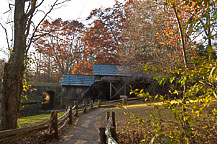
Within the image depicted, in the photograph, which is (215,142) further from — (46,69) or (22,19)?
(46,69)

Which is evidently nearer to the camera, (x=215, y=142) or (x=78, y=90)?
(x=215, y=142)

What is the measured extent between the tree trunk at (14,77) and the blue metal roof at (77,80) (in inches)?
642

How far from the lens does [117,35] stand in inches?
1098

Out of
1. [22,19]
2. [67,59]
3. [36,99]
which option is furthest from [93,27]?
[22,19]

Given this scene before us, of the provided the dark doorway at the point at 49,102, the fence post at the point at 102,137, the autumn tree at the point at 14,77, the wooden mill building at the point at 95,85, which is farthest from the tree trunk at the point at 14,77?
the dark doorway at the point at 49,102

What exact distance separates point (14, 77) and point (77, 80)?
17.1m

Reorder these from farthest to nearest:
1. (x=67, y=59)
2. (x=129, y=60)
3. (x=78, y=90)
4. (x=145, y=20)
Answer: (x=67, y=59), (x=78, y=90), (x=129, y=60), (x=145, y=20)

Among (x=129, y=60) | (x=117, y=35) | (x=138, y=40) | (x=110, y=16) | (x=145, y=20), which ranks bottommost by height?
(x=129, y=60)

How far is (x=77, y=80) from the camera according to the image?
2286 cm

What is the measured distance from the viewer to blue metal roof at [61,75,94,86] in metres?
Answer: 22.6

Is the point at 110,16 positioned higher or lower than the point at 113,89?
higher

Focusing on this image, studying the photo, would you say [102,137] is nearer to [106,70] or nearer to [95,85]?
[106,70]

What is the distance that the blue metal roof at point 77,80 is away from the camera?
22.6 m

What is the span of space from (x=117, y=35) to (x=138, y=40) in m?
12.6
